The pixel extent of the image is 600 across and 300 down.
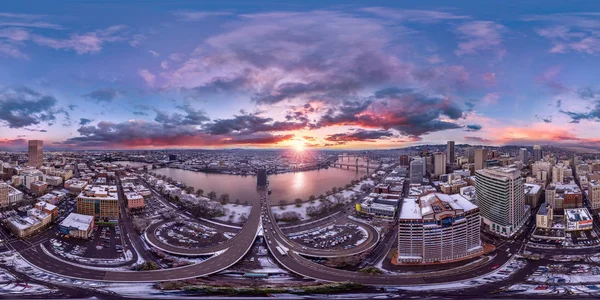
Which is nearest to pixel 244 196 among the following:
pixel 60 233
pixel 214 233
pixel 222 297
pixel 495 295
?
pixel 214 233

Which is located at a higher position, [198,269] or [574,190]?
[574,190]

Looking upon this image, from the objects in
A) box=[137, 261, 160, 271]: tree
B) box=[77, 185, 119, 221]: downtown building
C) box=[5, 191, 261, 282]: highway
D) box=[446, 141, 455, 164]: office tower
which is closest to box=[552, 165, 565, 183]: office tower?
box=[446, 141, 455, 164]: office tower

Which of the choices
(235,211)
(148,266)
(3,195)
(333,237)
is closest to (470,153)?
(333,237)

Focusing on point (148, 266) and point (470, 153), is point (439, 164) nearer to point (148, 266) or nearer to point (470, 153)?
point (470, 153)

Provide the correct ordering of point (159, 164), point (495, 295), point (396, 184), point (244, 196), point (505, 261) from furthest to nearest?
point (159, 164), point (396, 184), point (244, 196), point (505, 261), point (495, 295)

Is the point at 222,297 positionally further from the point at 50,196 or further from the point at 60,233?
the point at 50,196

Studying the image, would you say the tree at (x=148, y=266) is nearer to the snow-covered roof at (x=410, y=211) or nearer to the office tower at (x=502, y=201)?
the snow-covered roof at (x=410, y=211)

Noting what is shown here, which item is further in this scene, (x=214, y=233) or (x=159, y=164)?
(x=159, y=164)

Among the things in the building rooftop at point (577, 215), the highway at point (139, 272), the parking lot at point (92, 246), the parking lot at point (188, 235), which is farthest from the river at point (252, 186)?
the building rooftop at point (577, 215)
